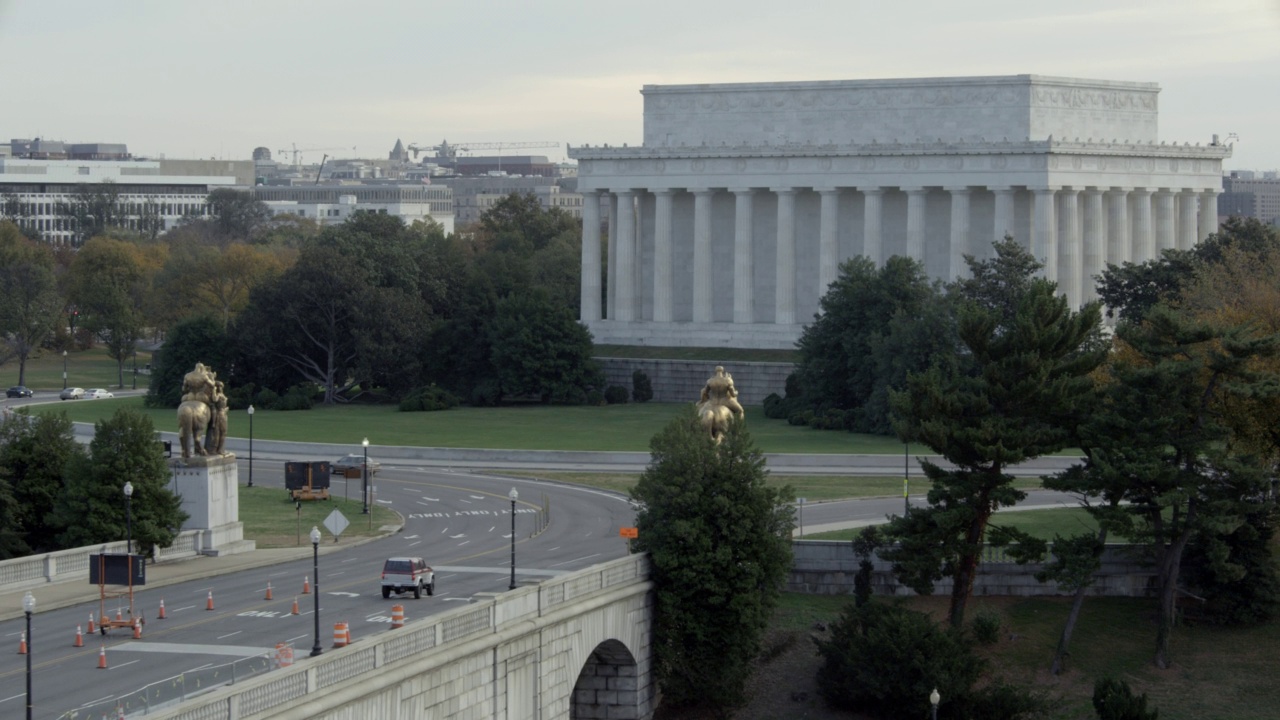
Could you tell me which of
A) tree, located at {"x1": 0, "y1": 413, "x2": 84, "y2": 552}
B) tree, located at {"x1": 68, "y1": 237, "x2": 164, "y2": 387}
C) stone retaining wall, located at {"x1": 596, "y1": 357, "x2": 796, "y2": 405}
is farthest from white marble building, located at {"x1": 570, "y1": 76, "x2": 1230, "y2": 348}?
tree, located at {"x1": 0, "y1": 413, "x2": 84, "y2": 552}

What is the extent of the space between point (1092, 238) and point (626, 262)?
111ft

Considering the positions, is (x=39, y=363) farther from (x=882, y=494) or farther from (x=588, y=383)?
(x=882, y=494)

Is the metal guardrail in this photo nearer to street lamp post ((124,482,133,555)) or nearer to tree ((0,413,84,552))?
street lamp post ((124,482,133,555))

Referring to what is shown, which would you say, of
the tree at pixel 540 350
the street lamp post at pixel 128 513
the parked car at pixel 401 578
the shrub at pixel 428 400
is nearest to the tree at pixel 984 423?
the parked car at pixel 401 578

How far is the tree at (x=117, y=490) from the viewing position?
75500mm

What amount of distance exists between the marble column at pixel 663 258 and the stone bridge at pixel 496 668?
85076 millimetres

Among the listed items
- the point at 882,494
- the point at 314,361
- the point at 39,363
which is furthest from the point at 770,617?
the point at 39,363

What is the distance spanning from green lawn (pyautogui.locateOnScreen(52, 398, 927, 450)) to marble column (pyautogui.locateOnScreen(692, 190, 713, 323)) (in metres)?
12.7

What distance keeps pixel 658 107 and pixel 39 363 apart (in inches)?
2614

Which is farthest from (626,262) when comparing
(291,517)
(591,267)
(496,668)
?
(496,668)

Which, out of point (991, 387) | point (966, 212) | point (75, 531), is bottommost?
point (75, 531)

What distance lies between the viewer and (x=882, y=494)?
96438 millimetres

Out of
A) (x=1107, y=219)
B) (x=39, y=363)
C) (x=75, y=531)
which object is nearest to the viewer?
(x=75, y=531)

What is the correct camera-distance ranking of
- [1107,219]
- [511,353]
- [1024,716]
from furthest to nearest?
[1107,219], [511,353], [1024,716]
